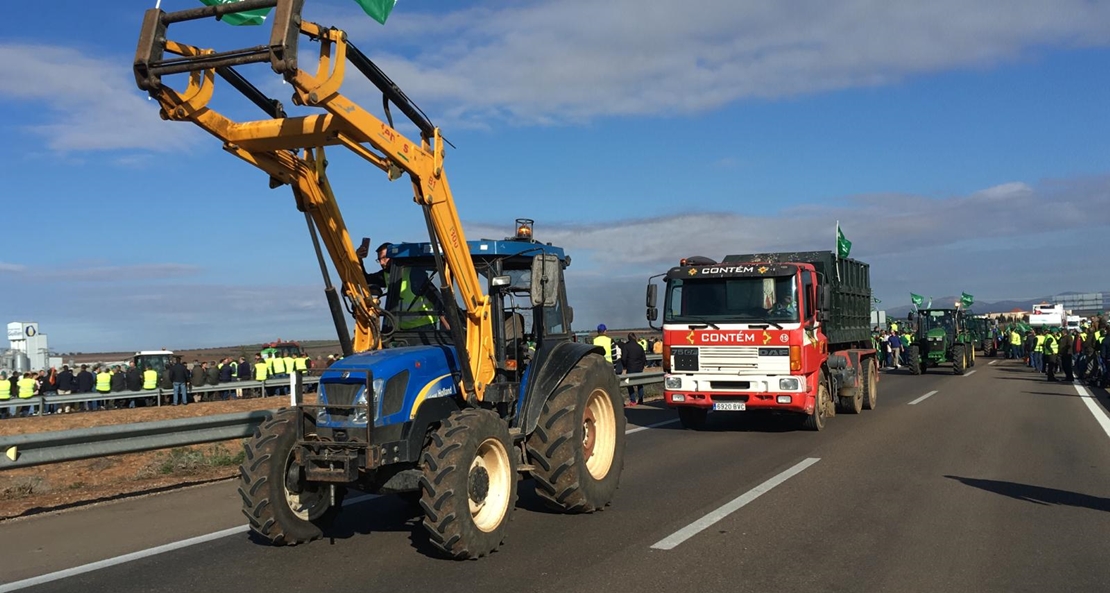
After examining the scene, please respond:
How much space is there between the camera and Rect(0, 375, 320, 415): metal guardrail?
840 inches

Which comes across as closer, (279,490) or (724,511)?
(279,490)

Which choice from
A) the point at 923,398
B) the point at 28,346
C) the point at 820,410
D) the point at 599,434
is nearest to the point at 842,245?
the point at 923,398

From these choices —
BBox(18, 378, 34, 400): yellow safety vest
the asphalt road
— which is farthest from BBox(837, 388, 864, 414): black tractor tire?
BBox(18, 378, 34, 400): yellow safety vest

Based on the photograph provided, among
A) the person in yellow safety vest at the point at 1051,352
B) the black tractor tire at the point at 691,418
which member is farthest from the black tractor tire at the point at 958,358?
the black tractor tire at the point at 691,418

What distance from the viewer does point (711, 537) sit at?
23.4ft

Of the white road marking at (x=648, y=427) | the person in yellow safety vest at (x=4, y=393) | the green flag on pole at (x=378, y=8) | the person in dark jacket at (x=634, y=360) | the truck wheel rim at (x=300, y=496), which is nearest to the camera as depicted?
the truck wheel rim at (x=300, y=496)

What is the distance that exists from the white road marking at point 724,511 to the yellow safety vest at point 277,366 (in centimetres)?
2227

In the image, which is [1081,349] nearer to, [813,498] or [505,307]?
[813,498]

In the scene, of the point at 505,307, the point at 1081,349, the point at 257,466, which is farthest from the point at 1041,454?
the point at 1081,349

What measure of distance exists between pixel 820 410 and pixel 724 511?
7.21 meters

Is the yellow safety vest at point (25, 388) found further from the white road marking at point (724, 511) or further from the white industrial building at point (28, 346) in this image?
the white road marking at point (724, 511)

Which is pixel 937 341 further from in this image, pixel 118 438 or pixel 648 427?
pixel 118 438

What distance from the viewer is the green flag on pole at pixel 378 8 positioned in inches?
286

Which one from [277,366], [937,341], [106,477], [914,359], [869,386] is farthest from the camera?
[937,341]
